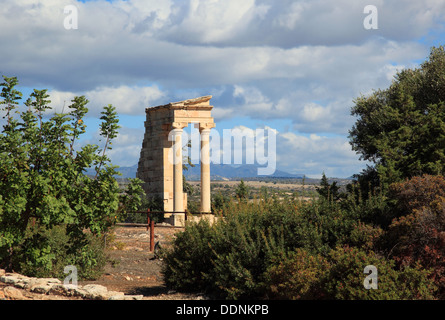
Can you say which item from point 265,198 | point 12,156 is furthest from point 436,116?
point 12,156

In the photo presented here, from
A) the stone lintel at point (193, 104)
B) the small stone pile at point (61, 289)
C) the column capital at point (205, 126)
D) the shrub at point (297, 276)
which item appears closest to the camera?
the shrub at point (297, 276)

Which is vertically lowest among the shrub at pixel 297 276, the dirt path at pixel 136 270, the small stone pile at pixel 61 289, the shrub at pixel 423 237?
the dirt path at pixel 136 270

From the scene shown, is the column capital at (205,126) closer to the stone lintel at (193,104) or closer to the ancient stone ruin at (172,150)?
the ancient stone ruin at (172,150)

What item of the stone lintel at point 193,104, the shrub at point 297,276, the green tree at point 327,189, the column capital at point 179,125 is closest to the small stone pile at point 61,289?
the shrub at point 297,276

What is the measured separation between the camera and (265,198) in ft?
48.8

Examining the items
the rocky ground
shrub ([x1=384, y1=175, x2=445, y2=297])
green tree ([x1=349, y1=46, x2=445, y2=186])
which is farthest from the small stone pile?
green tree ([x1=349, y1=46, x2=445, y2=186])

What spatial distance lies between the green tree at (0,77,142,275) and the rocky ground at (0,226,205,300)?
0.85 m

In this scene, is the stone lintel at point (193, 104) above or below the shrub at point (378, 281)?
above

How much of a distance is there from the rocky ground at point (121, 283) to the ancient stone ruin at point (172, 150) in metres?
6.72

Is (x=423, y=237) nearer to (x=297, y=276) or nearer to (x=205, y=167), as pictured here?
(x=297, y=276)

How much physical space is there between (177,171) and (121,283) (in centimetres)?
Answer: 1683

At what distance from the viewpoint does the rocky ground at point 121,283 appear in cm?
1136

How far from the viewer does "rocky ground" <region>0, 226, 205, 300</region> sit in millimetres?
11359
